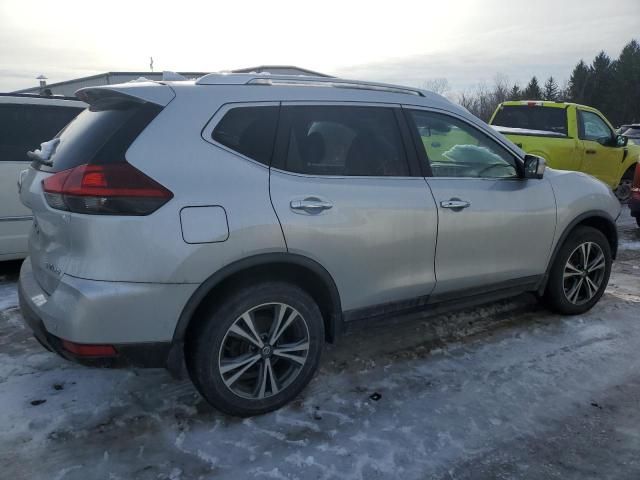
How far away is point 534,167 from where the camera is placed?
3777 millimetres

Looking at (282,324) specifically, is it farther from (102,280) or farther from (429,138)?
(429,138)

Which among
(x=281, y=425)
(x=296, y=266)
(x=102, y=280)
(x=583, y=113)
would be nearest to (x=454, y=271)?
(x=296, y=266)

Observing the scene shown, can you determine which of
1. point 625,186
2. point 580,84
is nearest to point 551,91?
point 580,84

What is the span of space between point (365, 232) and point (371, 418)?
1.05 m

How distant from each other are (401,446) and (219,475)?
0.93m

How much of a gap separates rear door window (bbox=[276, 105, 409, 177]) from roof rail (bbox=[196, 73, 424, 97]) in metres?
0.16

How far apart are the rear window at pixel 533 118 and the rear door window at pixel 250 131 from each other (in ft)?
26.0

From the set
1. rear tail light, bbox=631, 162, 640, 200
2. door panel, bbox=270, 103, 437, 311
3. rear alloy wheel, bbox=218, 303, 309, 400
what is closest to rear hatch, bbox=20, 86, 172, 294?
door panel, bbox=270, 103, 437, 311

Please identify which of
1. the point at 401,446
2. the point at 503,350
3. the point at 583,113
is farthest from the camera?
the point at 583,113

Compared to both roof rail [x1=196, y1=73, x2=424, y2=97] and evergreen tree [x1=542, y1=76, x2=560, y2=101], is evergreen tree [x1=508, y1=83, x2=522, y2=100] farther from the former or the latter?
roof rail [x1=196, y1=73, x2=424, y2=97]

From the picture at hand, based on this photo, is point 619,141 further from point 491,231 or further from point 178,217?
point 178,217

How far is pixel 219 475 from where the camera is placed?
8.07 feet

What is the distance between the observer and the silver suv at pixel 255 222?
2428 mm

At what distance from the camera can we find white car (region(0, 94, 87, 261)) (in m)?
4.84
